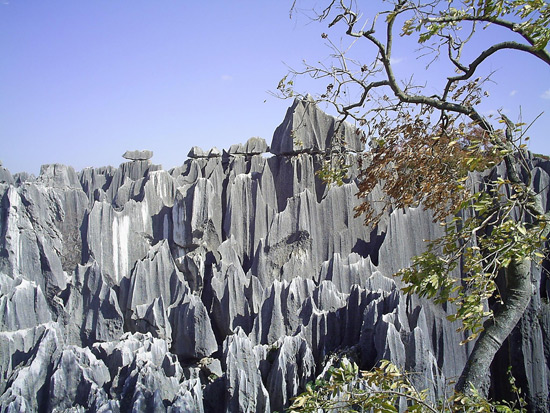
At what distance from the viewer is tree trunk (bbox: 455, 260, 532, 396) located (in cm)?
361

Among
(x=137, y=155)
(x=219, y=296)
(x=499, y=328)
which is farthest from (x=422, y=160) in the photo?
(x=137, y=155)

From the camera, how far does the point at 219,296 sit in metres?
12.0

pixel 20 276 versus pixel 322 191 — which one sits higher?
pixel 322 191

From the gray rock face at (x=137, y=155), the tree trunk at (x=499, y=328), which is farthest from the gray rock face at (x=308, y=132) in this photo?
the tree trunk at (x=499, y=328)

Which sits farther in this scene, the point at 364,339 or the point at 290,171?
the point at 290,171

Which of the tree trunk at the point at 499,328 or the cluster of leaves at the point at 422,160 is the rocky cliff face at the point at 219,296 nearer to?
the cluster of leaves at the point at 422,160

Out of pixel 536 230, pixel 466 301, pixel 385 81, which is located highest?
pixel 385 81

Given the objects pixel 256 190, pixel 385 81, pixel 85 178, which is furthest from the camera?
pixel 85 178

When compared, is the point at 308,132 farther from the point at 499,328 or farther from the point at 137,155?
the point at 499,328

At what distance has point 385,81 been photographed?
180 inches

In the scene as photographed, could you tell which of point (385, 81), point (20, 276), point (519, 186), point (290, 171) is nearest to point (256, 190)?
point (290, 171)

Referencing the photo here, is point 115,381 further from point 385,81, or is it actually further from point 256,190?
point 256,190

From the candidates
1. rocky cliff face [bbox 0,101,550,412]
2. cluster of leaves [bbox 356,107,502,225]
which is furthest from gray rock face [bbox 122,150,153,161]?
cluster of leaves [bbox 356,107,502,225]

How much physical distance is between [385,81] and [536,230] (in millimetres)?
1944
